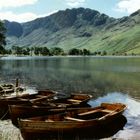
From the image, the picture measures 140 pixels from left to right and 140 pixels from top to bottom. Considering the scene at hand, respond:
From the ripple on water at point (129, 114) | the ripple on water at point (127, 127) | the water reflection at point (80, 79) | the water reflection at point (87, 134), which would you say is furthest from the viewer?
the water reflection at point (80, 79)

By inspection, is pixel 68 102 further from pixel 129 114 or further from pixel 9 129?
pixel 9 129

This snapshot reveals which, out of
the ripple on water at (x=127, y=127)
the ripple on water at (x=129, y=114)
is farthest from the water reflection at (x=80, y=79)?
the ripple on water at (x=127, y=127)

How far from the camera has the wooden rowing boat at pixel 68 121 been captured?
2722cm

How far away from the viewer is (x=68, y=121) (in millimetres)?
28516

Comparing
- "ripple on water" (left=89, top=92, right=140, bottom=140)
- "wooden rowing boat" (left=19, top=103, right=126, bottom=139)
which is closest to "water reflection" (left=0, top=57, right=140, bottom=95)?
"ripple on water" (left=89, top=92, right=140, bottom=140)

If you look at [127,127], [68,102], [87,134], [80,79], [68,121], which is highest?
[68,121]

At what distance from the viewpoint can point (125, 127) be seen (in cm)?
3384

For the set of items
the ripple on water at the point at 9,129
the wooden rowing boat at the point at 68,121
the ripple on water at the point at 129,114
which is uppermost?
the wooden rowing boat at the point at 68,121

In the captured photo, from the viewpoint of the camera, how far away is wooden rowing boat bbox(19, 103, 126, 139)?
27219 mm

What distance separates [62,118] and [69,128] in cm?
258

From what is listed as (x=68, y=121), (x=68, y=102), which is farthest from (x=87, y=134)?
(x=68, y=102)

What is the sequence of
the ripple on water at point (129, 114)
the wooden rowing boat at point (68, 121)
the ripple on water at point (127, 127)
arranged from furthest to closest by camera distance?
1. the ripple on water at point (129, 114)
2. the ripple on water at point (127, 127)
3. the wooden rowing boat at point (68, 121)

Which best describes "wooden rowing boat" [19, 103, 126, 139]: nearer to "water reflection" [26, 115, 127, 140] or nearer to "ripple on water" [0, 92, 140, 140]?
"water reflection" [26, 115, 127, 140]

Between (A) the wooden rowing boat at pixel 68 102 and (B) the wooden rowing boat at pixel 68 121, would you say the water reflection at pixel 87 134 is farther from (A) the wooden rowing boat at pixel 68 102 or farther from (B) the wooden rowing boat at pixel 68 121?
(A) the wooden rowing boat at pixel 68 102
